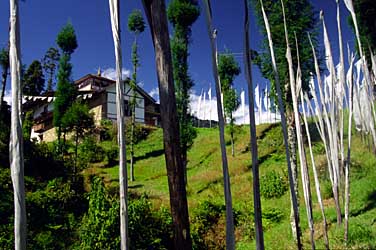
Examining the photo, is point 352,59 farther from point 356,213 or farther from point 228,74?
point 228,74

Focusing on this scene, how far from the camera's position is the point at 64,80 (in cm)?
2102

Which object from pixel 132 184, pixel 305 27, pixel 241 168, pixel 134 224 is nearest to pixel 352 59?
pixel 305 27

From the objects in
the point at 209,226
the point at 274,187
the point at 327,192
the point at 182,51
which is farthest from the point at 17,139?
the point at 182,51

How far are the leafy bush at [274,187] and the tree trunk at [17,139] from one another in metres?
14.2

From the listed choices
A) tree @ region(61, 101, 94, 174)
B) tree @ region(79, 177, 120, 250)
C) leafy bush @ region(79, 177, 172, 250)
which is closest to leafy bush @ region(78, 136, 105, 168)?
tree @ region(61, 101, 94, 174)

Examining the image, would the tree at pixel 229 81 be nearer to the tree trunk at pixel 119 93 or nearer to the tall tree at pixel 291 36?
the tall tree at pixel 291 36

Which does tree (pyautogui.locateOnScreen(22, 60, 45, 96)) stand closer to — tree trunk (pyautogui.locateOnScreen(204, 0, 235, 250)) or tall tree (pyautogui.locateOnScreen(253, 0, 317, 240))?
tall tree (pyautogui.locateOnScreen(253, 0, 317, 240))

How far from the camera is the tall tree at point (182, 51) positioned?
1944cm

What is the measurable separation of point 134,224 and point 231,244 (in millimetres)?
6467

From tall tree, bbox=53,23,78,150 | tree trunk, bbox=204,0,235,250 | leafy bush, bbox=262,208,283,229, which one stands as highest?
tall tree, bbox=53,23,78,150

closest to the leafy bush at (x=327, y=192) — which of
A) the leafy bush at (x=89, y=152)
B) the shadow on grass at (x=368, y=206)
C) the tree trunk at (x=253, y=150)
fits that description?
the shadow on grass at (x=368, y=206)

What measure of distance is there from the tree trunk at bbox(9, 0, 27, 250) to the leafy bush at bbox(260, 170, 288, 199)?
14214 millimetres

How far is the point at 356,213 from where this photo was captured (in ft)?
37.9

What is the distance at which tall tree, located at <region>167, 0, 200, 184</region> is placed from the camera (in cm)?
1944
